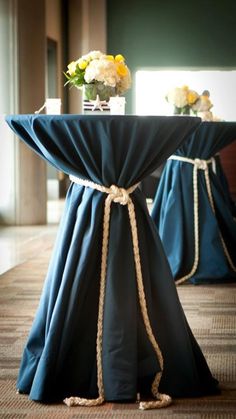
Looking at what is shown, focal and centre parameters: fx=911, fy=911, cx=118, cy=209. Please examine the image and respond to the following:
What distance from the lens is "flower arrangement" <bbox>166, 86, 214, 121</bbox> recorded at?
6332mm

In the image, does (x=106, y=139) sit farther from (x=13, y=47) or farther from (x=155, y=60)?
(x=155, y=60)

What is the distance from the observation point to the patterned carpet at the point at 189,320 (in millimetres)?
3129

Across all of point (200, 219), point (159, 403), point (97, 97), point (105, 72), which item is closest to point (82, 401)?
point (159, 403)

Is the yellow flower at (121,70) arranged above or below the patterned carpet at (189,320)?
above

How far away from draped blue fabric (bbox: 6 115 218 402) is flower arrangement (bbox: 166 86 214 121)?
3.09 m

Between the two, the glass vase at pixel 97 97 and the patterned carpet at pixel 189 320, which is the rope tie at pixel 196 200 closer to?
the patterned carpet at pixel 189 320

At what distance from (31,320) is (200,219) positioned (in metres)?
1.71

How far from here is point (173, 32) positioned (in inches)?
567

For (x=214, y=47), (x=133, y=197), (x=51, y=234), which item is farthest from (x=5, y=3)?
(x=133, y=197)

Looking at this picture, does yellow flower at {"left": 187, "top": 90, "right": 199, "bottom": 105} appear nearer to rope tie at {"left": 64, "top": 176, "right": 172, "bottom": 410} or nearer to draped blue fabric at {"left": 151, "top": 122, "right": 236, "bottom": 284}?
draped blue fabric at {"left": 151, "top": 122, "right": 236, "bottom": 284}

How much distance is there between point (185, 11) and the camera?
47.1 ft

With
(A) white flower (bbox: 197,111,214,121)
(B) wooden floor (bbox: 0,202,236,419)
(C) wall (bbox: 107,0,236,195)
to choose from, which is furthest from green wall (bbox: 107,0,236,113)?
(A) white flower (bbox: 197,111,214,121)

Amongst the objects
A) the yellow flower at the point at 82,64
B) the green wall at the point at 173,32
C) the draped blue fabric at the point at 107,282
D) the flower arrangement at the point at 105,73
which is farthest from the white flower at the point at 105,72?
the green wall at the point at 173,32

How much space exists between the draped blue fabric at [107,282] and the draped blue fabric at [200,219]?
2701 mm
